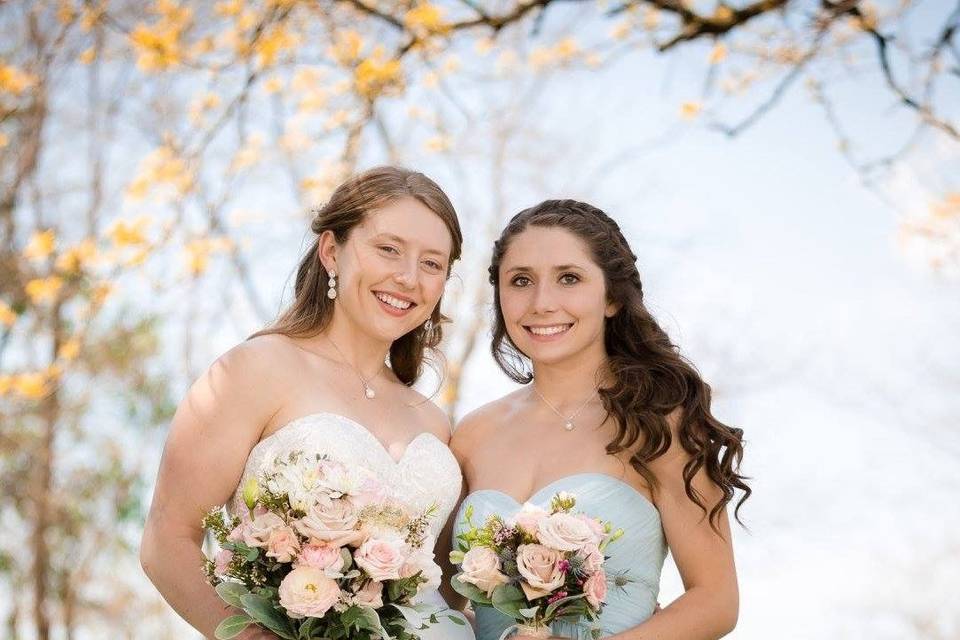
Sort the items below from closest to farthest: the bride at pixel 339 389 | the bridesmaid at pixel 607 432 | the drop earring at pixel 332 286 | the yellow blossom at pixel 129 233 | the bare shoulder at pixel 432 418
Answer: the bride at pixel 339 389, the bridesmaid at pixel 607 432, the drop earring at pixel 332 286, the bare shoulder at pixel 432 418, the yellow blossom at pixel 129 233

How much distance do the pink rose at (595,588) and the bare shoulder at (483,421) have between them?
1.23 metres

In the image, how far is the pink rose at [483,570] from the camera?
9.27ft

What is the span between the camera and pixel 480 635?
143 inches

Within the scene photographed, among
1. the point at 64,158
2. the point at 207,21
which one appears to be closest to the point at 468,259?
the point at 207,21

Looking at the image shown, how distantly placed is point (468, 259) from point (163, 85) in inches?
181

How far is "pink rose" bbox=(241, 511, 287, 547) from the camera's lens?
8.48ft

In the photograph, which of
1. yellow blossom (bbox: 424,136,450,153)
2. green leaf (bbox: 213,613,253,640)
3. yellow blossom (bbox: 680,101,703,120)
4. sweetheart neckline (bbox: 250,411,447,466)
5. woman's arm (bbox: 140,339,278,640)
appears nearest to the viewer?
green leaf (bbox: 213,613,253,640)

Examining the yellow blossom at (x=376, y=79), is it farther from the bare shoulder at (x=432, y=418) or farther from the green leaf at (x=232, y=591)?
the green leaf at (x=232, y=591)

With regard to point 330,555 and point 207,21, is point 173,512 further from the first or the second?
point 207,21

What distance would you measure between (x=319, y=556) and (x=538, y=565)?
0.61m

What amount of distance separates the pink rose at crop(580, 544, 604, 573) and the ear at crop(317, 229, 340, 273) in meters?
1.58

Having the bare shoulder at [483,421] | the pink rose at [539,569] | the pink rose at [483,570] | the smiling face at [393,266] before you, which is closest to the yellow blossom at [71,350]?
the smiling face at [393,266]

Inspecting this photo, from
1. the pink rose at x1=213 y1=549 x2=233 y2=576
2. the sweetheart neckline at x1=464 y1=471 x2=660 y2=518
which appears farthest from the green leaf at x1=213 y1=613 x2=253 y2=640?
the sweetheart neckline at x1=464 y1=471 x2=660 y2=518

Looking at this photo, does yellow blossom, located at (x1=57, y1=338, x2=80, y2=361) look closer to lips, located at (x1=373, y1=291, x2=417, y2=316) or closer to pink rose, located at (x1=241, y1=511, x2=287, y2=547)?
lips, located at (x1=373, y1=291, x2=417, y2=316)
